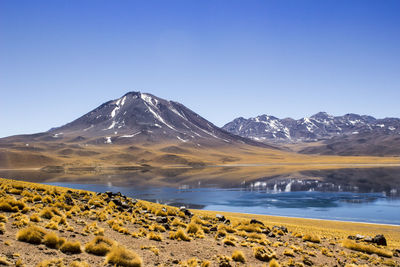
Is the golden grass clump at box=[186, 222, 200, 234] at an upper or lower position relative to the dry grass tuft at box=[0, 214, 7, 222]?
lower

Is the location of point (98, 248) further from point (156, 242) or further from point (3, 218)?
point (3, 218)

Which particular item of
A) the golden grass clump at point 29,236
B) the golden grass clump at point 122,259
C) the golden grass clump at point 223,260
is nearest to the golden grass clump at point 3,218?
the golden grass clump at point 29,236

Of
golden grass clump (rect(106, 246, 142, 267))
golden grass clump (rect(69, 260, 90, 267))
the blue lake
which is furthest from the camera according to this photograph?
the blue lake

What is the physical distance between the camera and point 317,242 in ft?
61.6

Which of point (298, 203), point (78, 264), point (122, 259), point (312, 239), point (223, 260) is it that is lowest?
point (298, 203)

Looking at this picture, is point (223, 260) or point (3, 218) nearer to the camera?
point (223, 260)

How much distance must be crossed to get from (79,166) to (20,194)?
130 meters

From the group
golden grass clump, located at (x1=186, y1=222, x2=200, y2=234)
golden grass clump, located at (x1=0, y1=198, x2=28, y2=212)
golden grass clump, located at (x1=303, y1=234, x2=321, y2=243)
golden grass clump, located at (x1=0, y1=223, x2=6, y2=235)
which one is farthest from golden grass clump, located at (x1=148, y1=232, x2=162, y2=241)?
golden grass clump, located at (x1=303, y1=234, x2=321, y2=243)

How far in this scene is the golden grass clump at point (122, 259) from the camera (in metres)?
10.4

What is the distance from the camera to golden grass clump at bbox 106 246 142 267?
10392 mm

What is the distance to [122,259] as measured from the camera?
10500 mm

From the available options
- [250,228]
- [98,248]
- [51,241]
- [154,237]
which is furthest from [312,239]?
[51,241]

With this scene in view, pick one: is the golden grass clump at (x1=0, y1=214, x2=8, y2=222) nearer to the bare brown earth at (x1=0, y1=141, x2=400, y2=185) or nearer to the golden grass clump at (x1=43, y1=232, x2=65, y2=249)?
the golden grass clump at (x1=43, y1=232, x2=65, y2=249)

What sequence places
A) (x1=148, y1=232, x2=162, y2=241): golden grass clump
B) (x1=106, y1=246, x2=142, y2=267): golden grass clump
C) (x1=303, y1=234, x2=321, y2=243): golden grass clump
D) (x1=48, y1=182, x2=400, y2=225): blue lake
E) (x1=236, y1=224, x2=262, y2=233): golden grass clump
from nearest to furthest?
(x1=106, y1=246, x2=142, y2=267): golden grass clump
(x1=148, y1=232, x2=162, y2=241): golden grass clump
(x1=303, y1=234, x2=321, y2=243): golden grass clump
(x1=236, y1=224, x2=262, y2=233): golden grass clump
(x1=48, y1=182, x2=400, y2=225): blue lake
